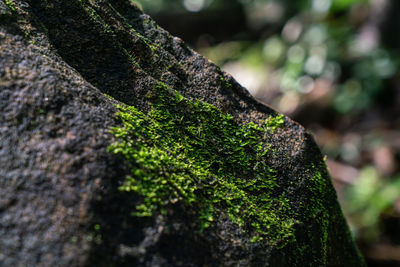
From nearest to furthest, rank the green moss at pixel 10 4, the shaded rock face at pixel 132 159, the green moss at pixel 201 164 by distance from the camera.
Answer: the shaded rock face at pixel 132 159, the green moss at pixel 201 164, the green moss at pixel 10 4

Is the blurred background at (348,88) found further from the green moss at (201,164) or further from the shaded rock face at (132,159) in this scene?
the green moss at (201,164)

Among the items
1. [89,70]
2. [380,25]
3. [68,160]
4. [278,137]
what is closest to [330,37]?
[380,25]

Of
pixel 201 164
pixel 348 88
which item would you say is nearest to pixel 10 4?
pixel 201 164

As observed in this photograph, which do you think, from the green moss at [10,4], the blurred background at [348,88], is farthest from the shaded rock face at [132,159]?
the blurred background at [348,88]

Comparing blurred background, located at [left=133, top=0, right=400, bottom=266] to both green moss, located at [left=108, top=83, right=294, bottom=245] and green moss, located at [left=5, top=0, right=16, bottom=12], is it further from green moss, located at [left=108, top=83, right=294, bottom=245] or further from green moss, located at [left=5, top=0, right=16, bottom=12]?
green moss, located at [left=5, top=0, right=16, bottom=12]

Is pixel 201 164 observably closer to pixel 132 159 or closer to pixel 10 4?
pixel 132 159

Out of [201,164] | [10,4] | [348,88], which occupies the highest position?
[348,88]

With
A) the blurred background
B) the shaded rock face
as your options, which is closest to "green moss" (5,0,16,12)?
the shaded rock face
